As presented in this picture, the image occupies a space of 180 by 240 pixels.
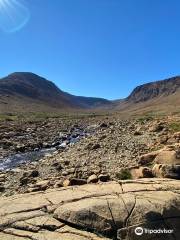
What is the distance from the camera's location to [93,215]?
11.5 metres

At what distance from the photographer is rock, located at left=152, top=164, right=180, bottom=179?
55.9ft

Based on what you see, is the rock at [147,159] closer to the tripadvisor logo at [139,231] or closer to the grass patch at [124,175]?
the grass patch at [124,175]

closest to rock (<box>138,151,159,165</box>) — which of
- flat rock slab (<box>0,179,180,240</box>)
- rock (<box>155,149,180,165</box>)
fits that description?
rock (<box>155,149,180,165</box>)

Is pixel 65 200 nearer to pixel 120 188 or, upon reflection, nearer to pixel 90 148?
pixel 120 188

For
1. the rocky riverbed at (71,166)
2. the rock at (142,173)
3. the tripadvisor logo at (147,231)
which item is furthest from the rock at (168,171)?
the tripadvisor logo at (147,231)

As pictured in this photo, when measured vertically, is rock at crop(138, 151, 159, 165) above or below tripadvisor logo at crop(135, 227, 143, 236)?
above

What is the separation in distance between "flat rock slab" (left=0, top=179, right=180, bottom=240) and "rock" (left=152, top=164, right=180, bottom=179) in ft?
12.6

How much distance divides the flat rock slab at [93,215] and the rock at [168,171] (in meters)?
3.86

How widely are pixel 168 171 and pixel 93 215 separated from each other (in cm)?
672

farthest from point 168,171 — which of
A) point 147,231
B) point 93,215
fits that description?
point 93,215

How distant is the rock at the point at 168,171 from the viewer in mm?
17047

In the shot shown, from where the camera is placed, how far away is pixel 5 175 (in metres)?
24.5

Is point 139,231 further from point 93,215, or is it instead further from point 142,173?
point 142,173

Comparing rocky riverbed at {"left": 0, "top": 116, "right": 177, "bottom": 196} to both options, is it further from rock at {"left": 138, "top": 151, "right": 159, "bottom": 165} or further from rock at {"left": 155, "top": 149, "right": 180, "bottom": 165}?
rock at {"left": 155, "top": 149, "right": 180, "bottom": 165}
